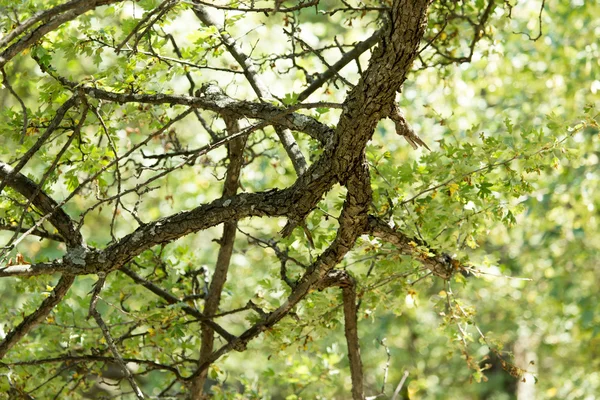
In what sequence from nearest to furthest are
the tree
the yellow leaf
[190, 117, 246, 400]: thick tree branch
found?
the tree, the yellow leaf, [190, 117, 246, 400]: thick tree branch

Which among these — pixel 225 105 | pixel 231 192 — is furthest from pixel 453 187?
pixel 231 192

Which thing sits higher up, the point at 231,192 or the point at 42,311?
the point at 231,192

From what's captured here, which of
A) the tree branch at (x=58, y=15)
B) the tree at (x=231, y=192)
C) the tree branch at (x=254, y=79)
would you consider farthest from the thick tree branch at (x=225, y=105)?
the tree branch at (x=58, y=15)

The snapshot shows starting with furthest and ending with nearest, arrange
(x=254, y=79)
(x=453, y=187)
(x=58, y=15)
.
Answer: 1. (x=254, y=79)
2. (x=453, y=187)
3. (x=58, y=15)

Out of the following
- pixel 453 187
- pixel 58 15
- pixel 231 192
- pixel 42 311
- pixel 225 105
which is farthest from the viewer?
pixel 231 192

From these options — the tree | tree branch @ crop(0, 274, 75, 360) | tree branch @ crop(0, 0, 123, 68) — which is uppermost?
the tree

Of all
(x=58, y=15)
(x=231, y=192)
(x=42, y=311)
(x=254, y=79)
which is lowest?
(x=42, y=311)

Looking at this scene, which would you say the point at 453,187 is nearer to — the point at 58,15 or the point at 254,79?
the point at 254,79

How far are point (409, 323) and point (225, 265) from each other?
5.84 m

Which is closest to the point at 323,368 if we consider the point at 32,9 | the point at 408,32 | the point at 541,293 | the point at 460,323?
the point at 460,323

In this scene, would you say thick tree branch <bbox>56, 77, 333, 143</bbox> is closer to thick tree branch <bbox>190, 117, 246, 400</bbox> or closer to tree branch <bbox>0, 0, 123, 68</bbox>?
tree branch <bbox>0, 0, 123, 68</bbox>

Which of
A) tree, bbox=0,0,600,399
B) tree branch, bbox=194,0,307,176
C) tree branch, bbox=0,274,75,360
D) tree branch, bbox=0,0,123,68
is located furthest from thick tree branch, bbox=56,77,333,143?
tree branch, bbox=0,274,75,360

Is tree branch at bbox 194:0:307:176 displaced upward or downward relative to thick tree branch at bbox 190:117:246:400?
upward

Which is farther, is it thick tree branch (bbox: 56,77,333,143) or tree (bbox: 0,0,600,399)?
thick tree branch (bbox: 56,77,333,143)
